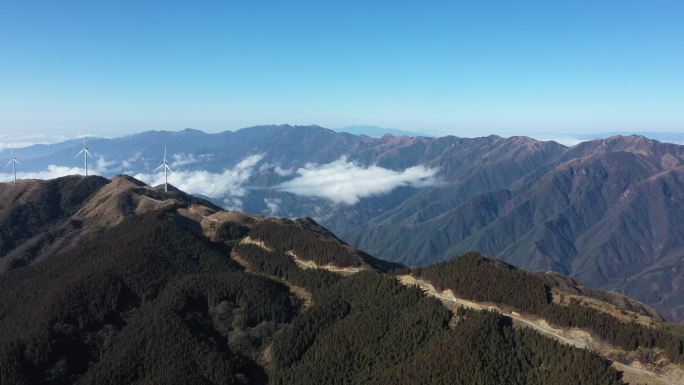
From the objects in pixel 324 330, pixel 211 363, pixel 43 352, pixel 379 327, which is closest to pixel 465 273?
pixel 379 327

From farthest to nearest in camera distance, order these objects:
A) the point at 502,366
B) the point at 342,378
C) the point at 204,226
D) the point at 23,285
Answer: the point at 204,226 < the point at 23,285 < the point at 342,378 < the point at 502,366

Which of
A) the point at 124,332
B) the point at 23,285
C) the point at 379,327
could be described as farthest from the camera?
the point at 23,285

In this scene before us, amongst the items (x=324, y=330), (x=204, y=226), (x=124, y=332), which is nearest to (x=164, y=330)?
(x=124, y=332)

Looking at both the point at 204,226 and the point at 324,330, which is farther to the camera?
the point at 204,226

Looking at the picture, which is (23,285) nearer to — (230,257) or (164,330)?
(230,257)

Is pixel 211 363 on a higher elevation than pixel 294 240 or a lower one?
lower

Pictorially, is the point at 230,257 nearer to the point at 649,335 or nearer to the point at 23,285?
the point at 23,285
